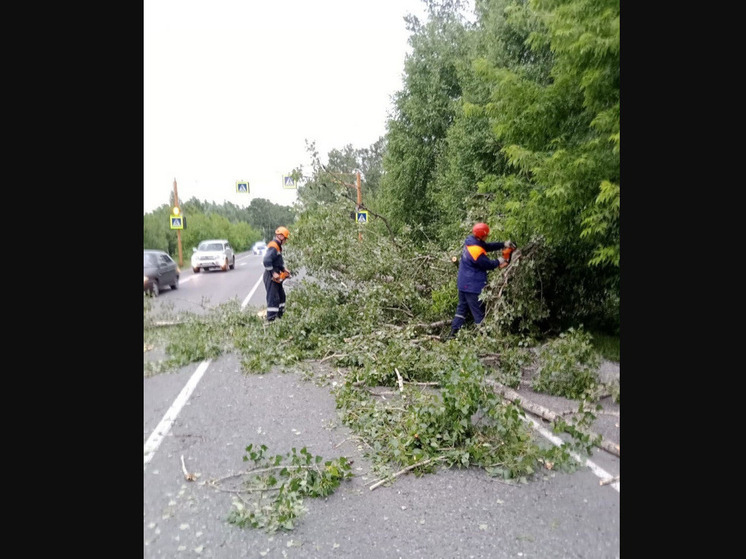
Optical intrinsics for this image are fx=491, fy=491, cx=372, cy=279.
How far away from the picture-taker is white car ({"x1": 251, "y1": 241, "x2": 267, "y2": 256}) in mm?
1775

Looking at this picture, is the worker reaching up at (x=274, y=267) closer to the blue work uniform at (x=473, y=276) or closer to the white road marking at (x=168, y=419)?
the white road marking at (x=168, y=419)

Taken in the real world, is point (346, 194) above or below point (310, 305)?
above

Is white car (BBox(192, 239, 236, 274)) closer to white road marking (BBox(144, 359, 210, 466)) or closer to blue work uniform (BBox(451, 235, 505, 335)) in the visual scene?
white road marking (BBox(144, 359, 210, 466))

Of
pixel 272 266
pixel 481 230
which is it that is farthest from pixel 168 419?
pixel 481 230

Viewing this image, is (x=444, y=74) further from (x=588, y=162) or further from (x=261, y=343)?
(x=261, y=343)

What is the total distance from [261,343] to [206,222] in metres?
2.26

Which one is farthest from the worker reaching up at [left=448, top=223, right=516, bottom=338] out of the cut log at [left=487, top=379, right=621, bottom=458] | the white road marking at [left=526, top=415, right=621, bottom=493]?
the white road marking at [left=526, top=415, right=621, bottom=493]

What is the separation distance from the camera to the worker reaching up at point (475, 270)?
5.37 metres

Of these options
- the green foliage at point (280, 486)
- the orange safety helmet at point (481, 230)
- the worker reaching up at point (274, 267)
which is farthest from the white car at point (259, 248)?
the orange safety helmet at point (481, 230)

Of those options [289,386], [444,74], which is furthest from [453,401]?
[444,74]

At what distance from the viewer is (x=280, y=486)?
224cm

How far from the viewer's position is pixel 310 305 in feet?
17.7

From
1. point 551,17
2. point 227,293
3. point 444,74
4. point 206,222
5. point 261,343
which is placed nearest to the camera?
point 206,222

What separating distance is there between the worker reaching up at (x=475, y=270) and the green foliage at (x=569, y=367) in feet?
4.98
